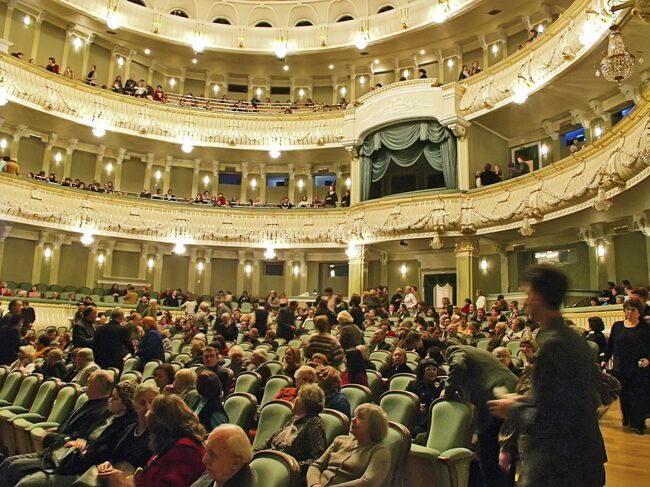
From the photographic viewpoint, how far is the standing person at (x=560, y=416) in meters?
2.10

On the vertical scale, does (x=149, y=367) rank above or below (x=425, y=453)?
above

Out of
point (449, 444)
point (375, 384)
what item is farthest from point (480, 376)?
point (375, 384)

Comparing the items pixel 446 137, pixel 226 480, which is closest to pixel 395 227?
pixel 446 137

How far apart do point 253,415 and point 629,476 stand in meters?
2.99

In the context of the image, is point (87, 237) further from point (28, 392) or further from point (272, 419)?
point (272, 419)

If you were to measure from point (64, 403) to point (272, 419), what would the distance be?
2.42 m

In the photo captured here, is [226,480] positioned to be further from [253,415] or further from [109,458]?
[253,415]

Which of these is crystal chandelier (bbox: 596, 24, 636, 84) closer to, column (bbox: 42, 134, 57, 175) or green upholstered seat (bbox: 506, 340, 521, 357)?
green upholstered seat (bbox: 506, 340, 521, 357)

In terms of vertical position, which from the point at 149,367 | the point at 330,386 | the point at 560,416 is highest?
the point at 560,416

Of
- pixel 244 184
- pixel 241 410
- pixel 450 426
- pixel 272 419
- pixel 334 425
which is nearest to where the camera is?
pixel 334 425

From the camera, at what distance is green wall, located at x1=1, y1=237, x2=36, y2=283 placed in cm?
1842

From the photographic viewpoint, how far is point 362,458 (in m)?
3.23

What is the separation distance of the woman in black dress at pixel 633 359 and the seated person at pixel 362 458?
3747 mm

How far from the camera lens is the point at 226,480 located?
2693 mm
